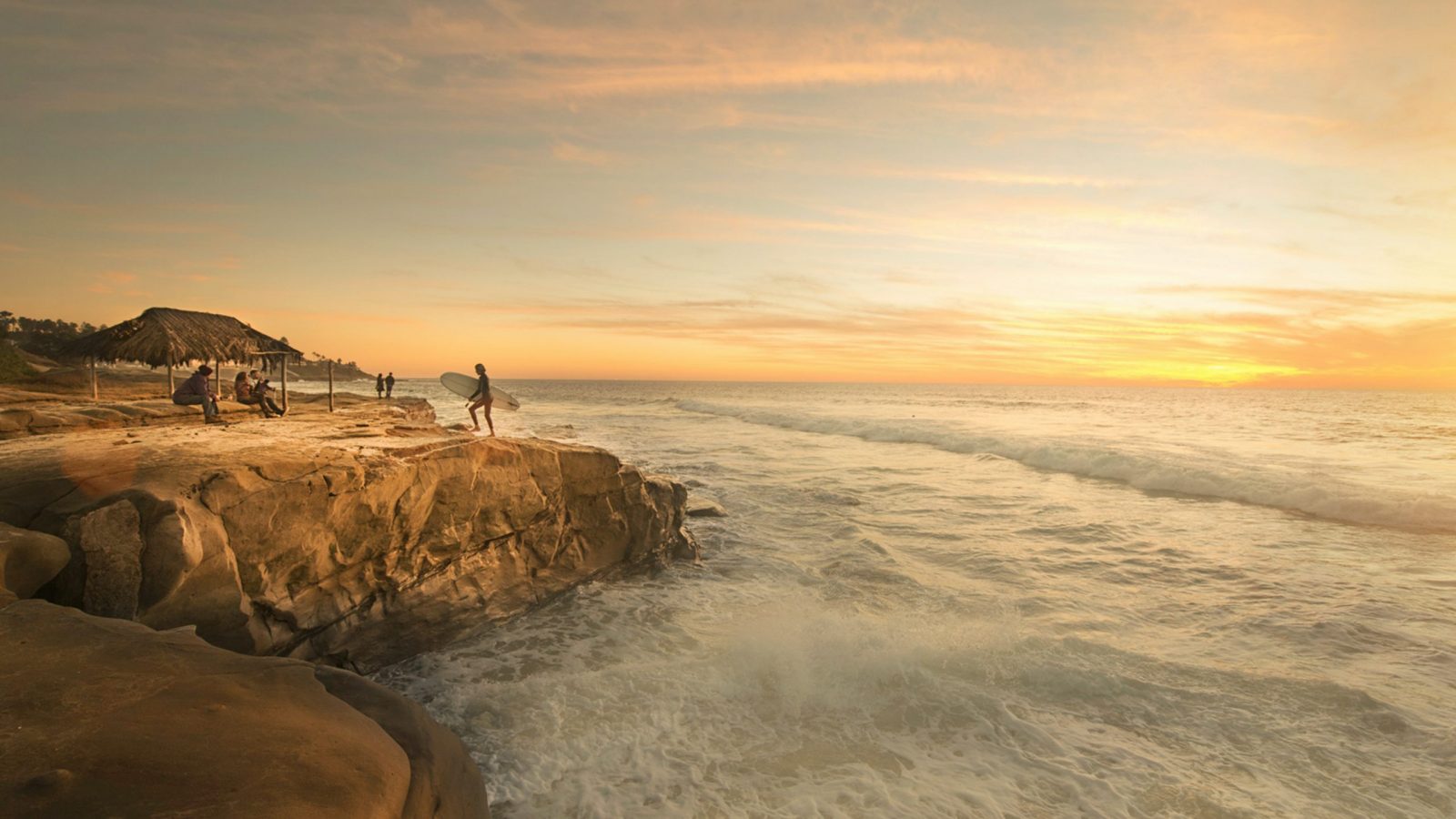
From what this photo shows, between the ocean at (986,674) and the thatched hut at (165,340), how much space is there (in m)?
14.4

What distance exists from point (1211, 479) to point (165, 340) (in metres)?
30.0

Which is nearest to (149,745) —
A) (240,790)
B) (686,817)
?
(240,790)

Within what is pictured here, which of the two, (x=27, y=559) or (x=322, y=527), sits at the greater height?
(x=27, y=559)

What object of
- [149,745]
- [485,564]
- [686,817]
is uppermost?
[149,745]

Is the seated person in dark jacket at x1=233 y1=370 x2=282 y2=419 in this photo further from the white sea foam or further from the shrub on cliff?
the white sea foam

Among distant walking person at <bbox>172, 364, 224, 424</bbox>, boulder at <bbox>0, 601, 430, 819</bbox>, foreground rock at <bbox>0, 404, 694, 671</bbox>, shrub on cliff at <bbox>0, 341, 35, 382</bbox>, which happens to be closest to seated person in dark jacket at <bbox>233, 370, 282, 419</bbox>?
distant walking person at <bbox>172, 364, 224, 424</bbox>

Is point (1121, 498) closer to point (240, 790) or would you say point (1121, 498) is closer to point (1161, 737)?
point (1161, 737)

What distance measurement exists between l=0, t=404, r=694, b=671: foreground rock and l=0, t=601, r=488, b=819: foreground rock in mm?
1164

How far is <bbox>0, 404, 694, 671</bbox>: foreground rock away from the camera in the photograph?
5438 mm

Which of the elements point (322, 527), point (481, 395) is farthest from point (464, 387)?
point (322, 527)

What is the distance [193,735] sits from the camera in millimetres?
3410

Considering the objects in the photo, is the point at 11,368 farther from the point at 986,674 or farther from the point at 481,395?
the point at 986,674

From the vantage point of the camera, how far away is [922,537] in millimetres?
12430

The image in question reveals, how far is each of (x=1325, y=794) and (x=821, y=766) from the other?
408 cm
